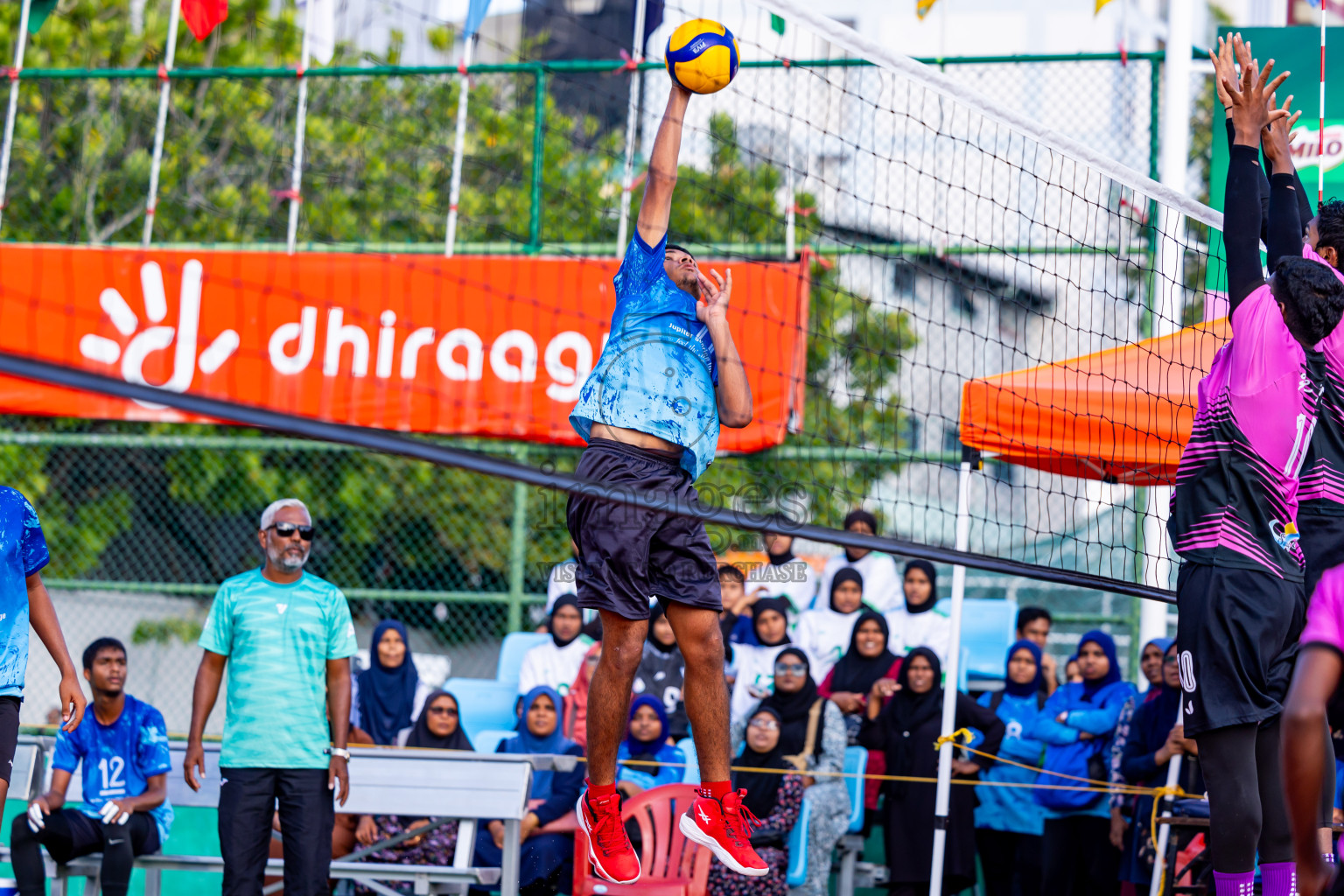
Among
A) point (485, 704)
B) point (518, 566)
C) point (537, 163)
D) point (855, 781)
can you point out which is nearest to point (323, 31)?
point (537, 163)

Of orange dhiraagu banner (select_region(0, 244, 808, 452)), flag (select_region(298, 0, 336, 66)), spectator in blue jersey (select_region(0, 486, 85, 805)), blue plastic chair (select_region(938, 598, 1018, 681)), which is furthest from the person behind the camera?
flag (select_region(298, 0, 336, 66))

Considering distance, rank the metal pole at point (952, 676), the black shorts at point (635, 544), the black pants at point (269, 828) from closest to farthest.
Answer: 1. the black shorts at point (635, 544)
2. the black pants at point (269, 828)
3. the metal pole at point (952, 676)

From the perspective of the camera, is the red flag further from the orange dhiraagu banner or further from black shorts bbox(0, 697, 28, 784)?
black shorts bbox(0, 697, 28, 784)

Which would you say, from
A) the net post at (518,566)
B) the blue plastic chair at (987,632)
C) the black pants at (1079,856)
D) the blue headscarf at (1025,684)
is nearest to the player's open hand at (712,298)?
the blue headscarf at (1025,684)

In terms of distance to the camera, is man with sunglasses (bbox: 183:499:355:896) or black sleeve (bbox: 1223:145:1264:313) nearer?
black sleeve (bbox: 1223:145:1264:313)

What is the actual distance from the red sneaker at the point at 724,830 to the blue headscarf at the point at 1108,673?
390cm

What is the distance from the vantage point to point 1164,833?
729 cm

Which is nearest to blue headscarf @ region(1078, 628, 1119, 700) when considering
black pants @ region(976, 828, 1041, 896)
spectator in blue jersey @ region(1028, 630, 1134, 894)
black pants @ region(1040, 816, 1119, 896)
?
spectator in blue jersey @ region(1028, 630, 1134, 894)

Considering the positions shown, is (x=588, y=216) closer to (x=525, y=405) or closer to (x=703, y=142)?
(x=703, y=142)

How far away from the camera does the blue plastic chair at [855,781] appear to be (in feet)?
26.5

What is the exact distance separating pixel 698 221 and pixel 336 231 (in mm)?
4227

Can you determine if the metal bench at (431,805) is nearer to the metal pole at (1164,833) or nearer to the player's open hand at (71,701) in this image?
the player's open hand at (71,701)

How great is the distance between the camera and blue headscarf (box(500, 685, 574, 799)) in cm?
839

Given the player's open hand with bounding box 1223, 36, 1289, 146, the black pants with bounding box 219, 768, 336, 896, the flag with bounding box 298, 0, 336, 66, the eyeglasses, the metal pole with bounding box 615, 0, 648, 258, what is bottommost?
the black pants with bounding box 219, 768, 336, 896
